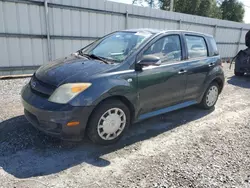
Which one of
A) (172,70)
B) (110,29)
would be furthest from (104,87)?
(110,29)

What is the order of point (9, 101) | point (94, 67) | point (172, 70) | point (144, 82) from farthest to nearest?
point (9, 101) < point (172, 70) < point (144, 82) < point (94, 67)

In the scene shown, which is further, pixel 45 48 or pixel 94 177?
pixel 45 48

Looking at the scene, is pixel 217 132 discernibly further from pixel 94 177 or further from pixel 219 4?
pixel 219 4

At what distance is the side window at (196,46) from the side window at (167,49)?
0.32 m

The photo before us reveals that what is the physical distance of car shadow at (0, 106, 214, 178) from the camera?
107 inches

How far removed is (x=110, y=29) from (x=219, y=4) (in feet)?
85.6

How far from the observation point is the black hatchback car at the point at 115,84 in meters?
2.85

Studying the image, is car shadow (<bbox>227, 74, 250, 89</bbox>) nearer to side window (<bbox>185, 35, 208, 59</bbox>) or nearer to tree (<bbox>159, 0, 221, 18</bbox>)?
side window (<bbox>185, 35, 208, 59</bbox>)

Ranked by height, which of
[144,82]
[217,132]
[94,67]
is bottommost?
[217,132]

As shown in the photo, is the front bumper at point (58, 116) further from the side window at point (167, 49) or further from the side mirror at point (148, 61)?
the side window at point (167, 49)

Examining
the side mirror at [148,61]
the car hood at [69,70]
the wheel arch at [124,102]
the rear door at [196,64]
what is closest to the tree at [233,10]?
the rear door at [196,64]

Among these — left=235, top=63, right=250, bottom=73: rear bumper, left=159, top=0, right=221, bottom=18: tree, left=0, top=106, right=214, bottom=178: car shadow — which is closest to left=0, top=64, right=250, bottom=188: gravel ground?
left=0, top=106, right=214, bottom=178: car shadow

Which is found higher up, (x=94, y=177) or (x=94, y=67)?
(x=94, y=67)

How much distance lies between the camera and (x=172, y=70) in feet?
12.5
